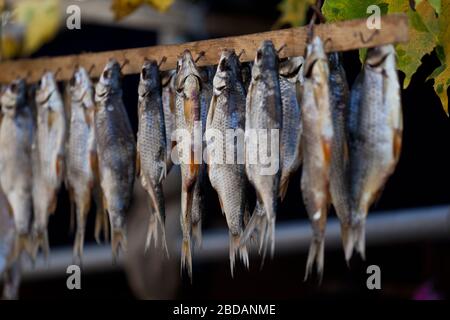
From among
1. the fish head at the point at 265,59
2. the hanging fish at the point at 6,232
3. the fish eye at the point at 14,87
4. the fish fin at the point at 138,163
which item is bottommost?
the hanging fish at the point at 6,232

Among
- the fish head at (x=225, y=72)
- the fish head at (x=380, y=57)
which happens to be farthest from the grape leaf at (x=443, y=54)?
the fish head at (x=225, y=72)

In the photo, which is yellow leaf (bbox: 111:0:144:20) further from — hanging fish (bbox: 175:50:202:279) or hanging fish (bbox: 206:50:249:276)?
hanging fish (bbox: 206:50:249:276)

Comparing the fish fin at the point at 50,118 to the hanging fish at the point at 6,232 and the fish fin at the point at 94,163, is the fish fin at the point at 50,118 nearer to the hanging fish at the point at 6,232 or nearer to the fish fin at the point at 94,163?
the fish fin at the point at 94,163

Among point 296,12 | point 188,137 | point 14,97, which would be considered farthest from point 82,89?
point 296,12

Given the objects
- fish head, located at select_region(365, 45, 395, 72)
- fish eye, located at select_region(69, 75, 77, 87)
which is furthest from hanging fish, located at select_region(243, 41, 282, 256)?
fish eye, located at select_region(69, 75, 77, 87)

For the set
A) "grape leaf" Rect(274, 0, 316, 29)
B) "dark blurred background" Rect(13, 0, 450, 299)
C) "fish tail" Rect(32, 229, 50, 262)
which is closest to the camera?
"fish tail" Rect(32, 229, 50, 262)

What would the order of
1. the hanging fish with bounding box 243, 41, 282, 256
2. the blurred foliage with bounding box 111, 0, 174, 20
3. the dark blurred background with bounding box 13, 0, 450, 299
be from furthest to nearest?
the dark blurred background with bounding box 13, 0, 450, 299
the blurred foliage with bounding box 111, 0, 174, 20
the hanging fish with bounding box 243, 41, 282, 256

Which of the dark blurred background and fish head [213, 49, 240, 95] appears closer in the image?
fish head [213, 49, 240, 95]
